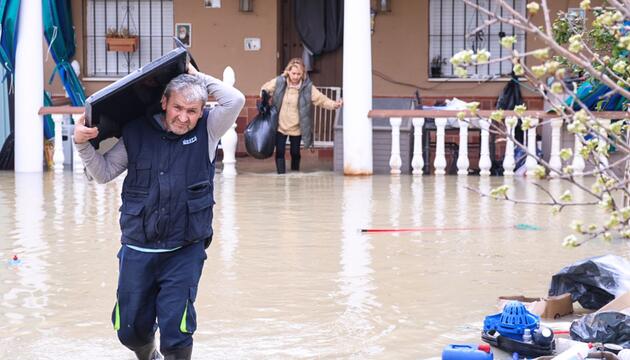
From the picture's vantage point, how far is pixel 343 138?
15070 millimetres

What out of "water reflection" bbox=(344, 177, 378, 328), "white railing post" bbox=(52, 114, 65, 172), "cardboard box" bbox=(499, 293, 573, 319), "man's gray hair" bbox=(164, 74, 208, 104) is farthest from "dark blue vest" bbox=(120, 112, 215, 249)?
"white railing post" bbox=(52, 114, 65, 172)

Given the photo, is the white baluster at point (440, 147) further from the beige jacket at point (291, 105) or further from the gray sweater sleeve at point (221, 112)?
the gray sweater sleeve at point (221, 112)

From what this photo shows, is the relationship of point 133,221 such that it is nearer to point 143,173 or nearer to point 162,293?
point 143,173

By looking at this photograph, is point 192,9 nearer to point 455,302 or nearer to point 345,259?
point 345,259

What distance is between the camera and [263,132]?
1481 cm

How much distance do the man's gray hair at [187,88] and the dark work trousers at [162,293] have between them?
627mm

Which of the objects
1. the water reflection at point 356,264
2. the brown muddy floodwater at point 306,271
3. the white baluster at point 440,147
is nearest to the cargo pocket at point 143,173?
the brown muddy floodwater at point 306,271

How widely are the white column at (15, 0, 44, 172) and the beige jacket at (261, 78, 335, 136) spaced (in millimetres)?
3069

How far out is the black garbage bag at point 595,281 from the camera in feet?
21.2

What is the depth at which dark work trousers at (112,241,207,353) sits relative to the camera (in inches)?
192

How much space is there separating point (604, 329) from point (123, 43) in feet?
43.0

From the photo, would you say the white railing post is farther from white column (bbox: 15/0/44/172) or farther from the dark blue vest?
the dark blue vest

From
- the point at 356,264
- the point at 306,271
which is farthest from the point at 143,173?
the point at 356,264

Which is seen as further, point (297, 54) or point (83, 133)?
point (297, 54)
